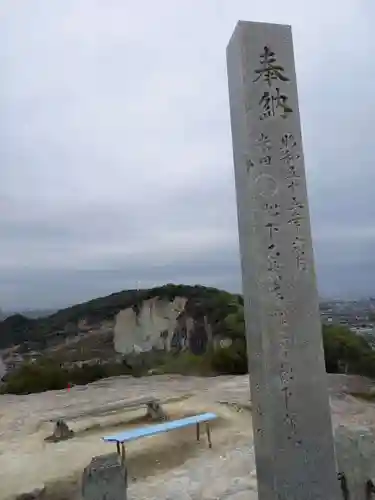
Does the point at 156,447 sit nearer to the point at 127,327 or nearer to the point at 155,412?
the point at 155,412

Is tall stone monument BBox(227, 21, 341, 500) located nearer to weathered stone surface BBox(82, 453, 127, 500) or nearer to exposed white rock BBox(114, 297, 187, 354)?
weathered stone surface BBox(82, 453, 127, 500)

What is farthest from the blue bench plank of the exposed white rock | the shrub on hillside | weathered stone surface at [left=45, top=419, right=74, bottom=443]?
the exposed white rock

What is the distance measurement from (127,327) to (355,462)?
15894mm

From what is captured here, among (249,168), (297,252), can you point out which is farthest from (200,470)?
(249,168)

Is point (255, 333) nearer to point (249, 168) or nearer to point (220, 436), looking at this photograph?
point (249, 168)

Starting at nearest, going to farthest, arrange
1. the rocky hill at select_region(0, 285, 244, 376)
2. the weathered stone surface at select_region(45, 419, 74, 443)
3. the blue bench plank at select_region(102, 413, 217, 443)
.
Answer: the blue bench plank at select_region(102, 413, 217, 443) < the weathered stone surface at select_region(45, 419, 74, 443) < the rocky hill at select_region(0, 285, 244, 376)

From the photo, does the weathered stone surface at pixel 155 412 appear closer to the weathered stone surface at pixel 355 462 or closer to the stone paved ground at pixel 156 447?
the stone paved ground at pixel 156 447

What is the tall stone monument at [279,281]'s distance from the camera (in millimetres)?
2803

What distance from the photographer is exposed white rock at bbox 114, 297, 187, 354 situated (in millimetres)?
17781

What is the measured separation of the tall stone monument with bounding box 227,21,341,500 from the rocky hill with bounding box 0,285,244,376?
12.2 metres

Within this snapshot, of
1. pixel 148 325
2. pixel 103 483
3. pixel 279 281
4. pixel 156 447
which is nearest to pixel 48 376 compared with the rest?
pixel 156 447

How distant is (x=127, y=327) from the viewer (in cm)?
1847

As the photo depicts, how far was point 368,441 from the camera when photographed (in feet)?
10.5

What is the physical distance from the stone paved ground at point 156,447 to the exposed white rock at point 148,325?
7.01m
